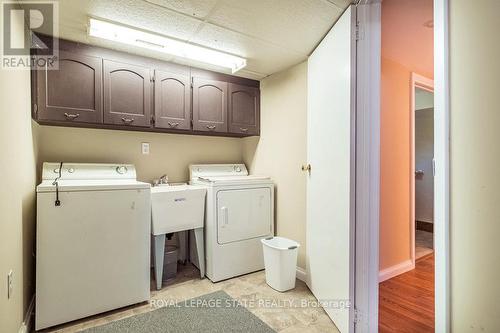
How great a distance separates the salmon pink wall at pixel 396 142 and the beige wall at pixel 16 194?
8.53ft

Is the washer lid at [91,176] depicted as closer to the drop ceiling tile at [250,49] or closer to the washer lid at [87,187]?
the washer lid at [87,187]

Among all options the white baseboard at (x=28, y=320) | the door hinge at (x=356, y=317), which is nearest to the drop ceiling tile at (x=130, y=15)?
the white baseboard at (x=28, y=320)

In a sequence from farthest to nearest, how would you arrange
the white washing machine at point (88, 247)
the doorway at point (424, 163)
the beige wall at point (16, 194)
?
the doorway at point (424, 163) → the white washing machine at point (88, 247) → the beige wall at point (16, 194)

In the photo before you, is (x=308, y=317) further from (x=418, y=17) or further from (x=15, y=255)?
(x=418, y=17)

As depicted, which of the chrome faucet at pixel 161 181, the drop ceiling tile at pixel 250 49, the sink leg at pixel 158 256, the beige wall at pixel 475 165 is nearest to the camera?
the beige wall at pixel 475 165

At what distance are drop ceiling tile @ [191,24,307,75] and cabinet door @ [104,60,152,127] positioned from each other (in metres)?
0.60

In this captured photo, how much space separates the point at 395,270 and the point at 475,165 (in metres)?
2.12

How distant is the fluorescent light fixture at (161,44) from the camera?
181 cm

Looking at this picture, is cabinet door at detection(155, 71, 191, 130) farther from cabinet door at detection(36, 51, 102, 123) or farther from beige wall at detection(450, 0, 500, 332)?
beige wall at detection(450, 0, 500, 332)

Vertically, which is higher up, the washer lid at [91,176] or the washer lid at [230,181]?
the washer lid at [91,176]

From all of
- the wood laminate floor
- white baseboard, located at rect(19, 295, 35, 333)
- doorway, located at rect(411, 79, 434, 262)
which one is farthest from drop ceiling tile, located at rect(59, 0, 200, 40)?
doorway, located at rect(411, 79, 434, 262)

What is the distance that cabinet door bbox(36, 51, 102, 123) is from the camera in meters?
1.85

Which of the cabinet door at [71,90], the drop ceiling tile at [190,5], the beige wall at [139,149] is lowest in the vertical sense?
the beige wall at [139,149]

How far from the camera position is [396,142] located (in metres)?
2.49
